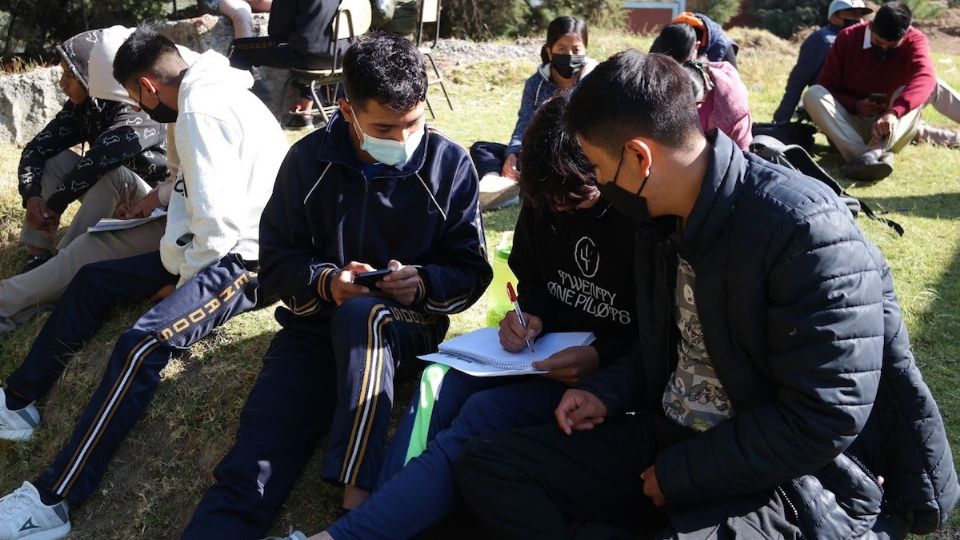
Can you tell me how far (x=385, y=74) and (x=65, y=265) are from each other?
2.09 m

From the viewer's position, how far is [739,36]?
16.0m

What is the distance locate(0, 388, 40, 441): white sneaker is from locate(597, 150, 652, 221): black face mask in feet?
9.01

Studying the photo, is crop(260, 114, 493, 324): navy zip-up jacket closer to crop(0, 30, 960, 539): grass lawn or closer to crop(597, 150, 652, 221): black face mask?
crop(0, 30, 960, 539): grass lawn

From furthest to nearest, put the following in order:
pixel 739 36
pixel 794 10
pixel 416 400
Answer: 1. pixel 794 10
2. pixel 739 36
3. pixel 416 400

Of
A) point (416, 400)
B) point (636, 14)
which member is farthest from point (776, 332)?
point (636, 14)

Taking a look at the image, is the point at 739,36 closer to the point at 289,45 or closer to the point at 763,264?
the point at 289,45

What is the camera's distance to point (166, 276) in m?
3.90

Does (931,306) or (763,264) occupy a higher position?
(763,264)

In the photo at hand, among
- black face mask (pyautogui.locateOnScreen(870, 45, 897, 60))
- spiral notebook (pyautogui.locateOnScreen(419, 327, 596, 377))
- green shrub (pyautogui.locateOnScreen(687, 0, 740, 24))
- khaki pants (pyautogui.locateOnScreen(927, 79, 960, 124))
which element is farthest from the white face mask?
green shrub (pyautogui.locateOnScreen(687, 0, 740, 24))

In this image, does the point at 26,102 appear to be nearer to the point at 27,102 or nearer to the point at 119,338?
the point at 27,102

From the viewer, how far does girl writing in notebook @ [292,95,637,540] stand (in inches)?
94.4

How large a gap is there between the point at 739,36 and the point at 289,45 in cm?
1124

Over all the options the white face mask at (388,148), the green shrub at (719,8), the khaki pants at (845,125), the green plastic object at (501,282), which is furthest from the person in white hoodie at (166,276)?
the green shrub at (719,8)

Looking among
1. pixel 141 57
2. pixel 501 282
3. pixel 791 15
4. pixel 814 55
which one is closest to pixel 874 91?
pixel 814 55
